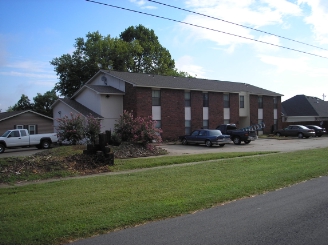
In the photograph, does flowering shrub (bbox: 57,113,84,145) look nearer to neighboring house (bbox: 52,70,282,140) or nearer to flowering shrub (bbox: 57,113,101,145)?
flowering shrub (bbox: 57,113,101,145)

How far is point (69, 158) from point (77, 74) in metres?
39.0

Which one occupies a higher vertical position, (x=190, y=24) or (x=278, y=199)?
(x=190, y=24)

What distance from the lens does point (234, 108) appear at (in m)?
40.8

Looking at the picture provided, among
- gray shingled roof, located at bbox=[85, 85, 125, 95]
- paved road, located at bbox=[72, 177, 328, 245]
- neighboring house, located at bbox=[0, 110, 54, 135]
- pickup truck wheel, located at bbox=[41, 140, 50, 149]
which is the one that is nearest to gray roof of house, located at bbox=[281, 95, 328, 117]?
gray shingled roof, located at bbox=[85, 85, 125, 95]

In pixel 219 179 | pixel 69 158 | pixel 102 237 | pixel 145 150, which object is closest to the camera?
pixel 102 237

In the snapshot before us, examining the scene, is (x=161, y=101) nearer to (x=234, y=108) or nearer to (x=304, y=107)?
(x=234, y=108)

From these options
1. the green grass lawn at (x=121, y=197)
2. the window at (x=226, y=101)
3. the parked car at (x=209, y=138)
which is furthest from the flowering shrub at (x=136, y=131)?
the window at (x=226, y=101)

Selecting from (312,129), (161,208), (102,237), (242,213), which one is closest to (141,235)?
(102,237)

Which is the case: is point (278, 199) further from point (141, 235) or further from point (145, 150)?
point (145, 150)

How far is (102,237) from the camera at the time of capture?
586cm

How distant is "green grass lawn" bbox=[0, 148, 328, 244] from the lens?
621 centimetres

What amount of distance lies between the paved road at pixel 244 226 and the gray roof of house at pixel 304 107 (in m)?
51.4

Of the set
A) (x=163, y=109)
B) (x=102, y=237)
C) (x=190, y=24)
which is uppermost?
(x=190, y=24)

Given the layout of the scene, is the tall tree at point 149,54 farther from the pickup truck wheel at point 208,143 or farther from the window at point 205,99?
the pickup truck wheel at point 208,143
